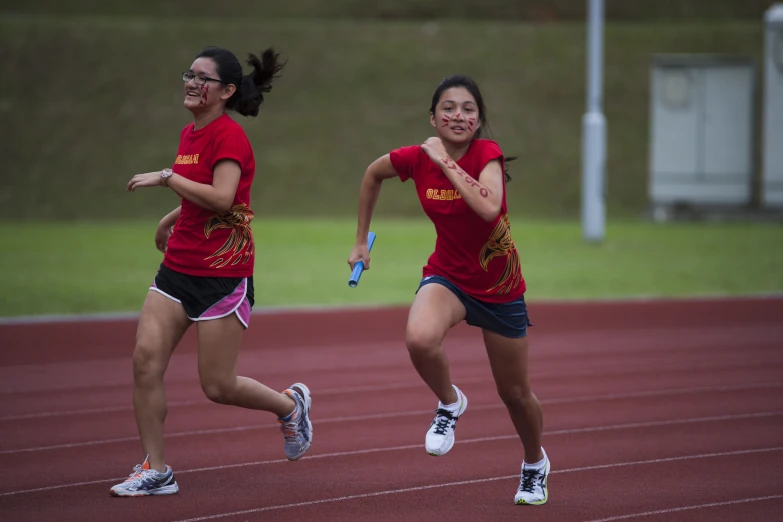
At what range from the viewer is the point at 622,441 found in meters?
6.43

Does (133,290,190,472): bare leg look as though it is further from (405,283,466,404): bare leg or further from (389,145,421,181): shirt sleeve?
(389,145,421,181): shirt sleeve

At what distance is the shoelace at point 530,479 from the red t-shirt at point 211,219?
1.63 metres

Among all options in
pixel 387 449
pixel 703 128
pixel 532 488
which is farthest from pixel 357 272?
pixel 703 128

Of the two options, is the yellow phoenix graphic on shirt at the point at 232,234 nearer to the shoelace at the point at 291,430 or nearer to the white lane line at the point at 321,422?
the shoelace at the point at 291,430

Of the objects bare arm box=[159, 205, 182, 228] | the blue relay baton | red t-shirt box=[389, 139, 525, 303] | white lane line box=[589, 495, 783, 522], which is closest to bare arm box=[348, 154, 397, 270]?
the blue relay baton

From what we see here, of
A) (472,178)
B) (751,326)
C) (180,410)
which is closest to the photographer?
(472,178)

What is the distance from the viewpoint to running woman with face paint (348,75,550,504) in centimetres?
469

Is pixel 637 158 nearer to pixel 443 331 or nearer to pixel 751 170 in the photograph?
pixel 751 170

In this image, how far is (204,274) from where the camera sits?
16.1ft

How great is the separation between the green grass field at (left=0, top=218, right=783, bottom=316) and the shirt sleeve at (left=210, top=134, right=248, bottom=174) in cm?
800

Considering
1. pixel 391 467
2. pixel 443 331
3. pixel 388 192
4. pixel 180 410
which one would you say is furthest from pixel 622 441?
pixel 388 192

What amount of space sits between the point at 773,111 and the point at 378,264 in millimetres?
16459

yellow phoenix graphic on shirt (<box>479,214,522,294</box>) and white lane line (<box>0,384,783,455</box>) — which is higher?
yellow phoenix graphic on shirt (<box>479,214,522,294</box>)

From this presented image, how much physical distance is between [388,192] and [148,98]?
25.0ft
